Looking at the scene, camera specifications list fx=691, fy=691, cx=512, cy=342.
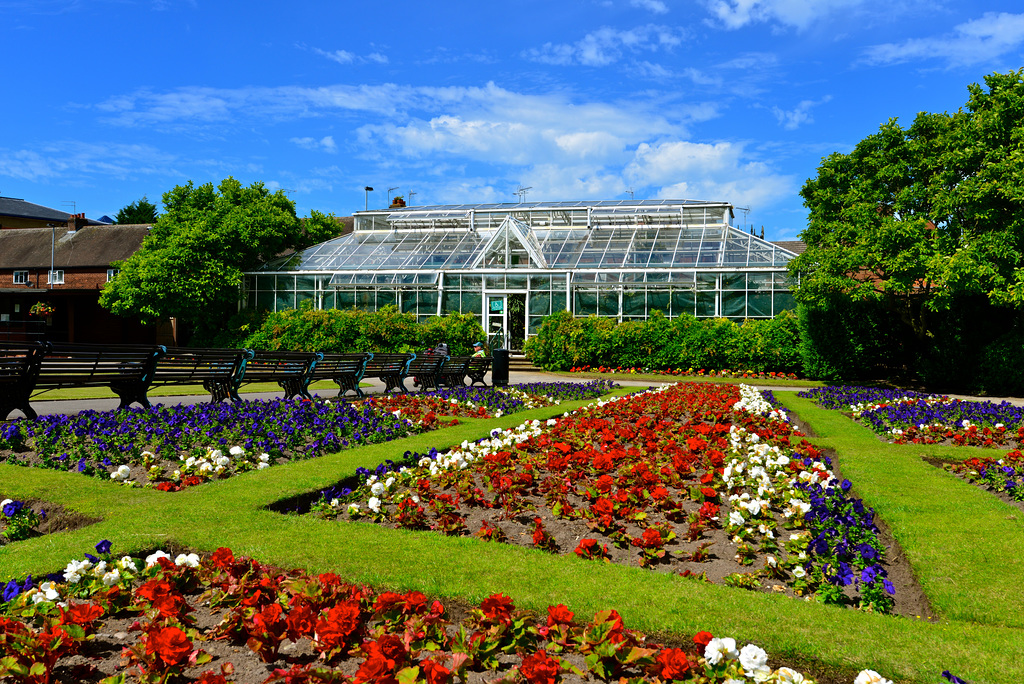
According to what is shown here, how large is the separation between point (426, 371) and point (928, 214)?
1319cm

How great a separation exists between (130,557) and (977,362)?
20.0 metres

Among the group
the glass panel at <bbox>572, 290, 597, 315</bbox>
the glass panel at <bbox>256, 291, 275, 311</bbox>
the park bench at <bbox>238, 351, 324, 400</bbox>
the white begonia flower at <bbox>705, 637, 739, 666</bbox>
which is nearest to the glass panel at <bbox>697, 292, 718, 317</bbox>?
the glass panel at <bbox>572, 290, 597, 315</bbox>

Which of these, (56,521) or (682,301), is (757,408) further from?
(682,301)

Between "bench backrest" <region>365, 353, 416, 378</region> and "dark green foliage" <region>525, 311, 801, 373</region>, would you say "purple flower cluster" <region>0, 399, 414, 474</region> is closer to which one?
"bench backrest" <region>365, 353, 416, 378</region>

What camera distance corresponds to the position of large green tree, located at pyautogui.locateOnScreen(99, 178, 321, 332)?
2919 centimetres

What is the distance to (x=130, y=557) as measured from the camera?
3.67 m

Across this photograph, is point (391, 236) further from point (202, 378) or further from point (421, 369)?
point (202, 378)

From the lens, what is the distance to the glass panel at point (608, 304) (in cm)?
2672

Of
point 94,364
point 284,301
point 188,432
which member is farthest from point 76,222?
point 188,432

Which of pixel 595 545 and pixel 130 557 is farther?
pixel 595 545

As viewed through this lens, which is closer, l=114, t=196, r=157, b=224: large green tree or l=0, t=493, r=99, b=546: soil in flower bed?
l=0, t=493, r=99, b=546: soil in flower bed

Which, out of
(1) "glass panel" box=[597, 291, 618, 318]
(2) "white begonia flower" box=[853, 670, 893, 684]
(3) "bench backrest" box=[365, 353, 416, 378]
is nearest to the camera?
(2) "white begonia flower" box=[853, 670, 893, 684]

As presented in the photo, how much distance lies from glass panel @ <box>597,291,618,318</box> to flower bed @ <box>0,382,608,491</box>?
18.1 metres

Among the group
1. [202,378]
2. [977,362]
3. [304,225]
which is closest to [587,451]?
[202,378]
